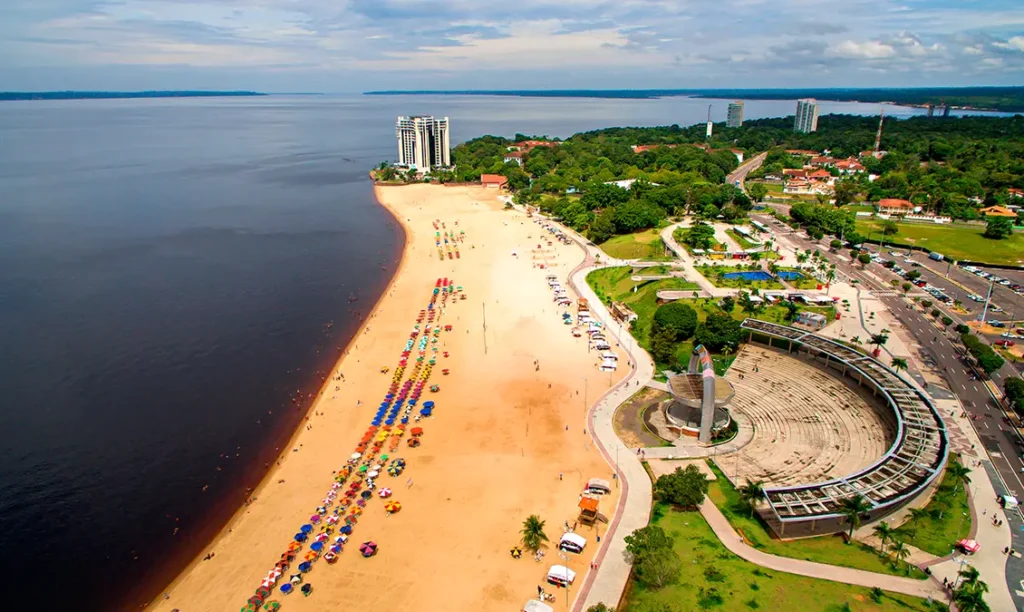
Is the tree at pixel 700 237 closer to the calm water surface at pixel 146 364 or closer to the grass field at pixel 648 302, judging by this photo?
the grass field at pixel 648 302

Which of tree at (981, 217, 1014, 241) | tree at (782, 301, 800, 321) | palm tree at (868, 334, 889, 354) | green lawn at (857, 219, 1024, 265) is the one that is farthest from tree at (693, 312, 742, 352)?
tree at (981, 217, 1014, 241)

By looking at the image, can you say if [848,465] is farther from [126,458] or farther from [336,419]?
[126,458]

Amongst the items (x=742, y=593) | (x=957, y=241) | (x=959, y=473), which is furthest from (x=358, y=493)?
(x=957, y=241)

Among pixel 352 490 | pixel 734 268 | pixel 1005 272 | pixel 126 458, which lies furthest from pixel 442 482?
pixel 1005 272

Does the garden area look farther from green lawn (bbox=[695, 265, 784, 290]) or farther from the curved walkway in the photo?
green lawn (bbox=[695, 265, 784, 290])

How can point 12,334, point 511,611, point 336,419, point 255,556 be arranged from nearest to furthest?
point 511,611 → point 255,556 → point 336,419 → point 12,334

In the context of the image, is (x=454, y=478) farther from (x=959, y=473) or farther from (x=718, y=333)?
(x=959, y=473)
